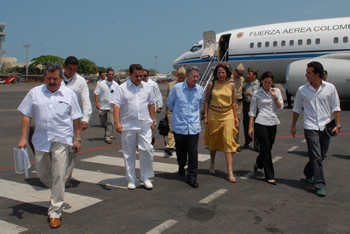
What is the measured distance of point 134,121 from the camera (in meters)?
5.33

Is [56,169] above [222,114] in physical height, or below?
below

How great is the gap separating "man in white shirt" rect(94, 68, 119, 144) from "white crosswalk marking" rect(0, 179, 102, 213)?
3.97 m

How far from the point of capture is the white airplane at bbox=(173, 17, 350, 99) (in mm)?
16016

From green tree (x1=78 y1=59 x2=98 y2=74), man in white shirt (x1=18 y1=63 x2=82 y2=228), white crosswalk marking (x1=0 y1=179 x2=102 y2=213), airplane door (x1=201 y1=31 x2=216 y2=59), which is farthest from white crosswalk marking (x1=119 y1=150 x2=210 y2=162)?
green tree (x1=78 y1=59 x2=98 y2=74)

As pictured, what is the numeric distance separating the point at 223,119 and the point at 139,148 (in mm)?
1500

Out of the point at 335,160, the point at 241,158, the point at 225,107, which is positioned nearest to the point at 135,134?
the point at 225,107

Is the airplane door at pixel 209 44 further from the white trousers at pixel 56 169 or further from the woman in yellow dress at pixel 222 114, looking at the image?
the white trousers at pixel 56 169

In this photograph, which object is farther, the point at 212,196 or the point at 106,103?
the point at 106,103

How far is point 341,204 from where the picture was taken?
15.4 ft

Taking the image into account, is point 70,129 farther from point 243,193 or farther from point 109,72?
point 109,72

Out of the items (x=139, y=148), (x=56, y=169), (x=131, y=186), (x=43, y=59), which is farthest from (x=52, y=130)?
(x=43, y=59)

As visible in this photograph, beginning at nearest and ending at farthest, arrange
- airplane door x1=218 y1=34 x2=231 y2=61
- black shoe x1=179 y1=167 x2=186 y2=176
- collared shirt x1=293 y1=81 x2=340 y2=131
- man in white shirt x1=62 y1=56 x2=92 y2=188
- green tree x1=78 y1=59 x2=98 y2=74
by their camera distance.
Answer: collared shirt x1=293 y1=81 x2=340 y2=131 < man in white shirt x1=62 y1=56 x2=92 y2=188 < black shoe x1=179 y1=167 x2=186 y2=176 < airplane door x1=218 y1=34 x2=231 y2=61 < green tree x1=78 y1=59 x2=98 y2=74

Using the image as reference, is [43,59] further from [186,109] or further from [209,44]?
[186,109]

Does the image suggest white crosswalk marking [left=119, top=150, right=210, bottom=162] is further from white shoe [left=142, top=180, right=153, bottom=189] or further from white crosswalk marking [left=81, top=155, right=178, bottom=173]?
white shoe [left=142, top=180, right=153, bottom=189]
